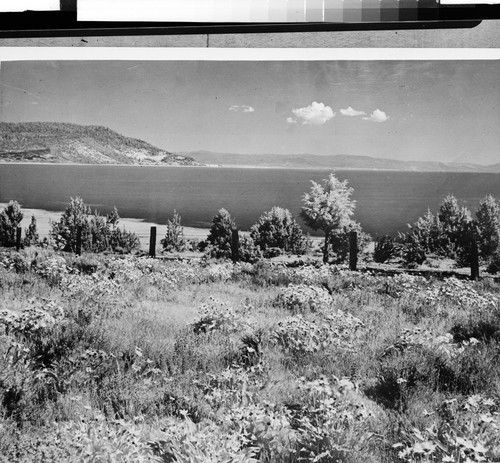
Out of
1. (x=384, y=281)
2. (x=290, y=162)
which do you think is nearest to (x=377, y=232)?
(x=384, y=281)

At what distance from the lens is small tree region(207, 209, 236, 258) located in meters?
2.85

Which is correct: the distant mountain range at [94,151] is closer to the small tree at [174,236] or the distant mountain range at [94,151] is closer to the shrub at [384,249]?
the small tree at [174,236]

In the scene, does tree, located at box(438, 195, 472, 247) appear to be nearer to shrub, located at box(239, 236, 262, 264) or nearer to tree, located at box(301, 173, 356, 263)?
tree, located at box(301, 173, 356, 263)

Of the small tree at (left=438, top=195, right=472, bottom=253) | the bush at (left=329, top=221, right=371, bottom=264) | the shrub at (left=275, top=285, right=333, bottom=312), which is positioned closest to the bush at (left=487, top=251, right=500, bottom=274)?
the small tree at (left=438, top=195, right=472, bottom=253)

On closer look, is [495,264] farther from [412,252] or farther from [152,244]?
[152,244]

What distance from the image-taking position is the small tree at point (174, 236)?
9.45 feet

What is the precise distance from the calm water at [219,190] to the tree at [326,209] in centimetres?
4

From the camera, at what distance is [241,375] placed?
2.59 meters

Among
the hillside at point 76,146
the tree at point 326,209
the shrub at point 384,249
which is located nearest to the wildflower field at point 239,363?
the shrub at point 384,249

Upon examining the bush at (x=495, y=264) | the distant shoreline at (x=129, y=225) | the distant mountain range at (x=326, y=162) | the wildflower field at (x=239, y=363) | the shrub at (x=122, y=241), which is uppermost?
the distant mountain range at (x=326, y=162)

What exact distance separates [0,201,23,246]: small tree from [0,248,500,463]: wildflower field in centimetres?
8

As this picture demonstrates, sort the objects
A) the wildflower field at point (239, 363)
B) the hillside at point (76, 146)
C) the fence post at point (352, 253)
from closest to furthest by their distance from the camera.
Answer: the wildflower field at point (239, 363), the fence post at point (352, 253), the hillside at point (76, 146)

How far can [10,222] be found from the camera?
2949 mm

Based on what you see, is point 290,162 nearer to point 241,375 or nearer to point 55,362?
point 241,375
